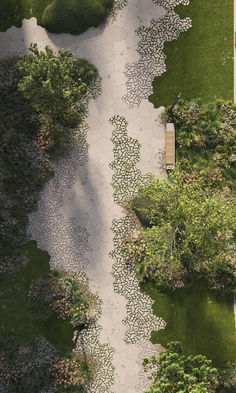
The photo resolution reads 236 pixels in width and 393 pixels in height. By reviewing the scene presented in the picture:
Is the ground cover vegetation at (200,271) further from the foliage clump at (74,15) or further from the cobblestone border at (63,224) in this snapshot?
the foliage clump at (74,15)

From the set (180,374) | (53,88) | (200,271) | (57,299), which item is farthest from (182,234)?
(53,88)

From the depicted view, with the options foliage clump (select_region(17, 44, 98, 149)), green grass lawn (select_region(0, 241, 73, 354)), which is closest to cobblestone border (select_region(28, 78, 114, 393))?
foliage clump (select_region(17, 44, 98, 149))

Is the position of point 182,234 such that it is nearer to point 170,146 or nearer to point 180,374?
point 170,146

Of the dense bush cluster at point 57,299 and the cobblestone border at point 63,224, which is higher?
the cobblestone border at point 63,224

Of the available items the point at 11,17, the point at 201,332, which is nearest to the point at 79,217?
the point at 201,332

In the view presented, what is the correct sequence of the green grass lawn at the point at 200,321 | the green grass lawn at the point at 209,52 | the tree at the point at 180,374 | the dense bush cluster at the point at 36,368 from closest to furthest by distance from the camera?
1. the tree at the point at 180,374
2. the dense bush cluster at the point at 36,368
3. the green grass lawn at the point at 200,321
4. the green grass lawn at the point at 209,52

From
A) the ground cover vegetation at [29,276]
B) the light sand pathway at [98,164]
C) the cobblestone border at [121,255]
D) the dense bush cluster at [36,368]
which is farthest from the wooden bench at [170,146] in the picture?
the dense bush cluster at [36,368]

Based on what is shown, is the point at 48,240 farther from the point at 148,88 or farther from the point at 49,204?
the point at 148,88
